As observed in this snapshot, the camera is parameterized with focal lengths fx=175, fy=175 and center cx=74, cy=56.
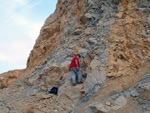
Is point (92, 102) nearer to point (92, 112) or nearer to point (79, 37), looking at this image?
point (92, 112)

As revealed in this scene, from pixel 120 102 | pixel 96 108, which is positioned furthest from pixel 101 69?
pixel 96 108

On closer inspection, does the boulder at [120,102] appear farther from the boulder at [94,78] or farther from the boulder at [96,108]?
the boulder at [94,78]

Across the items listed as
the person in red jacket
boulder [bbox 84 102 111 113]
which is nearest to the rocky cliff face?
boulder [bbox 84 102 111 113]

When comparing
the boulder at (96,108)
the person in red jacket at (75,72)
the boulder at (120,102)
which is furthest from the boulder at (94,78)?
the boulder at (120,102)

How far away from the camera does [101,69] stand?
6.45 metres

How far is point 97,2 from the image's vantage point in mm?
10523

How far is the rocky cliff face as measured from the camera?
5507 mm

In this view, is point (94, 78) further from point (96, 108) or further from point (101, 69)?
point (96, 108)

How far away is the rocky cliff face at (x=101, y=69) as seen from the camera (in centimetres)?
551

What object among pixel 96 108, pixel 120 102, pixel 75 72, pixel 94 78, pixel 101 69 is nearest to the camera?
pixel 96 108

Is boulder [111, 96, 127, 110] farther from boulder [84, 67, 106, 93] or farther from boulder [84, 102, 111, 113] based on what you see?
boulder [84, 67, 106, 93]

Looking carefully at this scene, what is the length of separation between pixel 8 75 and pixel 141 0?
11858 millimetres

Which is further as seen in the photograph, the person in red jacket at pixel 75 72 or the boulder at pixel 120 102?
the person in red jacket at pixel 75 72

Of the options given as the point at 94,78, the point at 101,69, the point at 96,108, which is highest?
the point at 101,69
